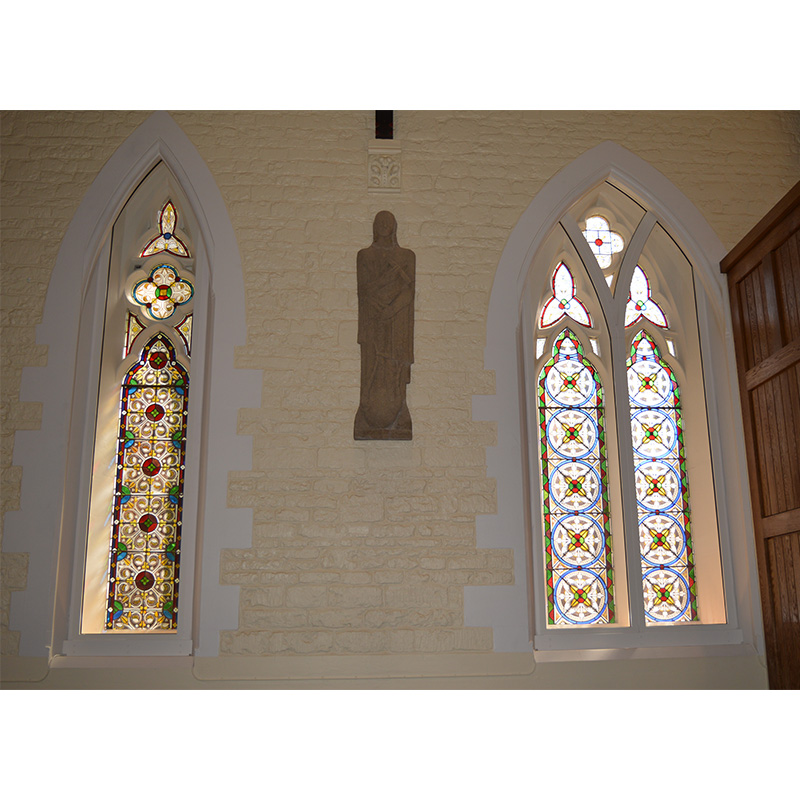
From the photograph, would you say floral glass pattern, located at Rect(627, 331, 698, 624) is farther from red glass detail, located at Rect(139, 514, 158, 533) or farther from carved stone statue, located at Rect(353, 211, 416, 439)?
red glass detail, located at Rect(139, 514, 158, 533)

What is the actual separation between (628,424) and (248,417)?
1.85 meters

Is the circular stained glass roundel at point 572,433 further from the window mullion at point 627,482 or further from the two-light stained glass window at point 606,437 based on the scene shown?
the window mullion at point 627,482

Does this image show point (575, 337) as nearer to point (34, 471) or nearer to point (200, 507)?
point (200, 507)

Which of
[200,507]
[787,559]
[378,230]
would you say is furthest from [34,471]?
[787,559]

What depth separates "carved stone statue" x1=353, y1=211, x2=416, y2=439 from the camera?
402cm

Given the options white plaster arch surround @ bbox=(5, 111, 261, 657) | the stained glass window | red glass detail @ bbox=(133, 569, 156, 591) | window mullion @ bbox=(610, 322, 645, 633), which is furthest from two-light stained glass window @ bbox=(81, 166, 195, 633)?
window mullion @ bbox=(610, 322, 645, 633)

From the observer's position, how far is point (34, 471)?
394cm

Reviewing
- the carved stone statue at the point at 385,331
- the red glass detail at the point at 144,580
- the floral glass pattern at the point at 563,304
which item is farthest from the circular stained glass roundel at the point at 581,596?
the red glass detail at the point at 144,580

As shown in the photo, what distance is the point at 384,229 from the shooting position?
4.29m

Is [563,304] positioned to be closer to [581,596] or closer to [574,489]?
[574,489]

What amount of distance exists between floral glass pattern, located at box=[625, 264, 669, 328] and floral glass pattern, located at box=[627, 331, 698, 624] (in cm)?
9

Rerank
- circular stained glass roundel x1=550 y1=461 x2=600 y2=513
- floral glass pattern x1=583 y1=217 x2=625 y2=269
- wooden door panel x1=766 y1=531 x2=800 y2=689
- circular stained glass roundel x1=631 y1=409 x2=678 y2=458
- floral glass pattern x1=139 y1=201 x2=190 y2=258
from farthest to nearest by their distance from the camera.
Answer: floral glass pattern x1=583 y1=217 x2=625 y2=269 < floral glass pattern x1=139 y1=201 x2=190 y2=258 < circular stained glass roundel x1=631 y1=409 x2=678 y2=458 < circular stained glass roundel x1=550 y1=461 x2=600 y2=513 < wooden door panel x1=766 y1=531 x2=800 y2=689

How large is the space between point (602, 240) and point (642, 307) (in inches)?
16.6

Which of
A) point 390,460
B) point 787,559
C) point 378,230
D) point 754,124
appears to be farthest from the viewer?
point 754,124
